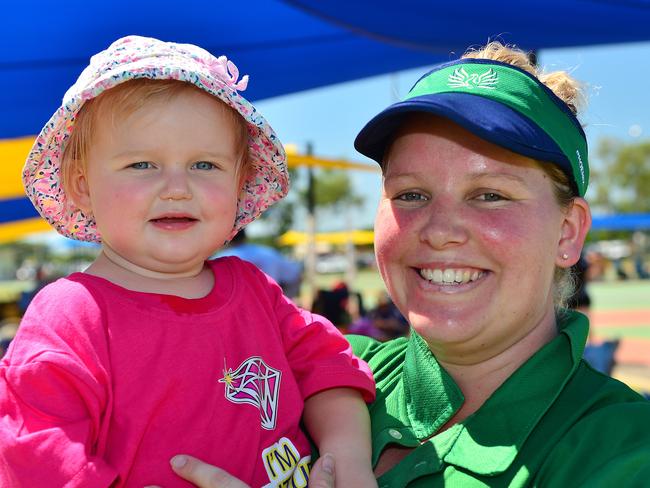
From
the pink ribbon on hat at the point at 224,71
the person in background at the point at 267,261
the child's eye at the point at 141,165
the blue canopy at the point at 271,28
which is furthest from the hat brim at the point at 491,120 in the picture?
the person in background at the point at 267,261

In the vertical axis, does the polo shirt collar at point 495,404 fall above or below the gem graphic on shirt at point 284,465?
above

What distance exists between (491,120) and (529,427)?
26.2 inches

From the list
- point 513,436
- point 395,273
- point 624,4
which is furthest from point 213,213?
point 624,4

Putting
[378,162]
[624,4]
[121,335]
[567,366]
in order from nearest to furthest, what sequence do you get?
[121,335] < [567,366] < [378,162] < [624,4]

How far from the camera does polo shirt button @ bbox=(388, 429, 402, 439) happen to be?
1762 mm

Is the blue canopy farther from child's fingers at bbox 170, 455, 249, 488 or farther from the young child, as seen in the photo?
child's fingers at bbox 170, 455, 249, 488

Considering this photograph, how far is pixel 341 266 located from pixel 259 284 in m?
48.4

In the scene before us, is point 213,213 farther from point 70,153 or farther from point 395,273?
point 395,273

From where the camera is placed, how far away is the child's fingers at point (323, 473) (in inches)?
60.6

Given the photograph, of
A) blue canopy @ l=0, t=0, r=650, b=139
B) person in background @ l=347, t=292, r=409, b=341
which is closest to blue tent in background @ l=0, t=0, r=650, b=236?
blue canopy @ l=0, t=0, r=650, b=139

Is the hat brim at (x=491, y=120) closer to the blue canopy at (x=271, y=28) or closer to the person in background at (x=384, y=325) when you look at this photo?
the blue canopy at (x=271, y=28)

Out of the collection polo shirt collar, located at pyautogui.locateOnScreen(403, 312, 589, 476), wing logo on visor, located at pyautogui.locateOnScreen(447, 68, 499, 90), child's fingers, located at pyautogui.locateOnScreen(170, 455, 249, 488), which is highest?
wing logo on visor, located at pyautogui.locateOnScreen(447, 68, 499, 90)

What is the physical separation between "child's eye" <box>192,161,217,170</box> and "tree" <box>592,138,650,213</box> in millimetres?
58249

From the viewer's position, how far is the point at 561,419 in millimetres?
1530
